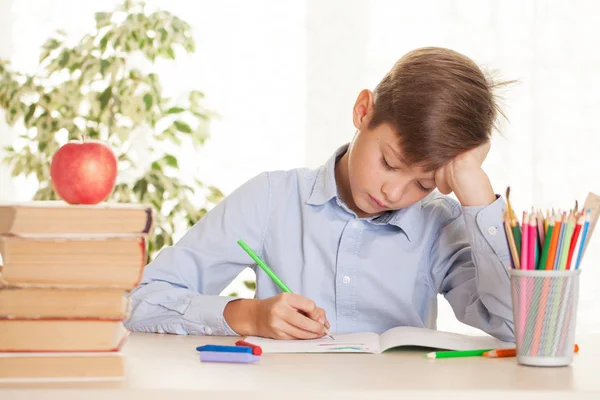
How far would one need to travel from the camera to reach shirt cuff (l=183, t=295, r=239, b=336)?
136 cm

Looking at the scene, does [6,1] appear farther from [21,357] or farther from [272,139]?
[21,357]

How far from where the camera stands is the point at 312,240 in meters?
1.60

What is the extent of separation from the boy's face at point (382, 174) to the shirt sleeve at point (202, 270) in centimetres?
25

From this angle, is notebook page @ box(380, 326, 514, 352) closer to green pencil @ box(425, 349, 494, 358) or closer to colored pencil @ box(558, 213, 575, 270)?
green pencil @ box(425, 349, 494, 358)

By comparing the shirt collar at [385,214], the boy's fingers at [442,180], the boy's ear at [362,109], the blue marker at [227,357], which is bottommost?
the blue marker at [227,357]

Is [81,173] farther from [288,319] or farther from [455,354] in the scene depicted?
[455,354]

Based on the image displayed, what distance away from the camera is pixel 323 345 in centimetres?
119

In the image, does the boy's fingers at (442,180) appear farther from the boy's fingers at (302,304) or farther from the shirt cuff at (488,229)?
the boy's fingers at (302,304)

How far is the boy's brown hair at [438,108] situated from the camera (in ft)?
4.53

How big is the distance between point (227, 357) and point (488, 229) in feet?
1.76

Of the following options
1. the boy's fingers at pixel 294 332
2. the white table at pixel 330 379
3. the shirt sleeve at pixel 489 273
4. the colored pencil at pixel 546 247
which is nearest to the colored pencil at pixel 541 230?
the colored pencil at pixel 546 247

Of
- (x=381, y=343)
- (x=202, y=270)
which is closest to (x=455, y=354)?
(x=381, y=343)

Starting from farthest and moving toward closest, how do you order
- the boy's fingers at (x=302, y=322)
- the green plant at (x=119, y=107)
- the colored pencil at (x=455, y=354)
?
the green plant at (x=119, y=107)
the boy's fingers at (x=302, y=322)
the colored pencil at (x=455, y=354)

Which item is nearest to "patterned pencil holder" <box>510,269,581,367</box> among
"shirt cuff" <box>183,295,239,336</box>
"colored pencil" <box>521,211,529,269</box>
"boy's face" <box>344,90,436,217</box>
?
"colored pencil" <box>521,211,529,269</box>
